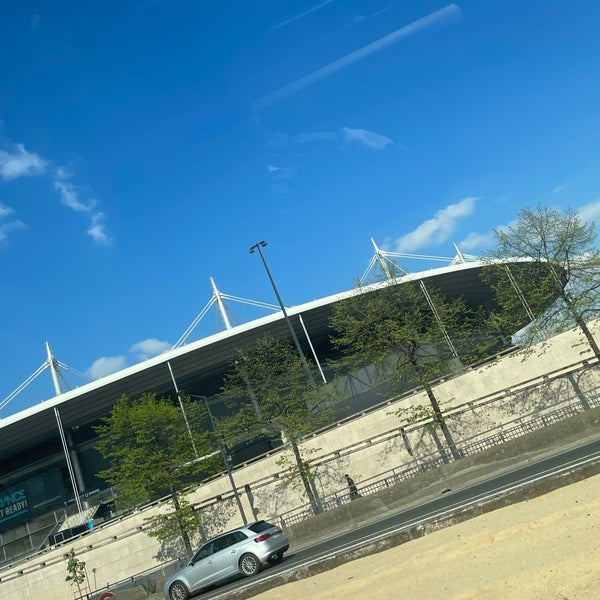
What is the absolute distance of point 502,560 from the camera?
290 inches

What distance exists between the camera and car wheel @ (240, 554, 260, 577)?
15.2 metres

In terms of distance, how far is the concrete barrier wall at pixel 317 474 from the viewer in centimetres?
3562

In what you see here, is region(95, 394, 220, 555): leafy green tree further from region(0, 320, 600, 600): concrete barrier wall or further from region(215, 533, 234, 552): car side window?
region(215, 533, 234, 552): car side window

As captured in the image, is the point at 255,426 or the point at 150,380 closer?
the point at 255,426

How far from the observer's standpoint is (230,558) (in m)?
15.6

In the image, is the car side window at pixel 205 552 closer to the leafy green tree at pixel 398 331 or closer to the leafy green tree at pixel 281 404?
the leafy green tree at pixel 281 404

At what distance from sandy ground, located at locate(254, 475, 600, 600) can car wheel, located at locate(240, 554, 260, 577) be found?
4367mm

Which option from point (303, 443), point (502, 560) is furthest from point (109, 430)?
point (502, 560)

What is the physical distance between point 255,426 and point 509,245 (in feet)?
66.0

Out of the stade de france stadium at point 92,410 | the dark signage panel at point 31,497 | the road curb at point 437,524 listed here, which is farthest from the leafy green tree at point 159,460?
the road curb at point 437,524

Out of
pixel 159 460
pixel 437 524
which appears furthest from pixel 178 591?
pixel 159 460

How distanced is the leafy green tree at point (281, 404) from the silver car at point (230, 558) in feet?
55.1

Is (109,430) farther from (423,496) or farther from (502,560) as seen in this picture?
(502,560)

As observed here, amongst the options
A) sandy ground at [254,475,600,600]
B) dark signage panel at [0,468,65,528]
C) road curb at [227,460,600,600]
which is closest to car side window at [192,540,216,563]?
road curb at [227,460,600,600]
